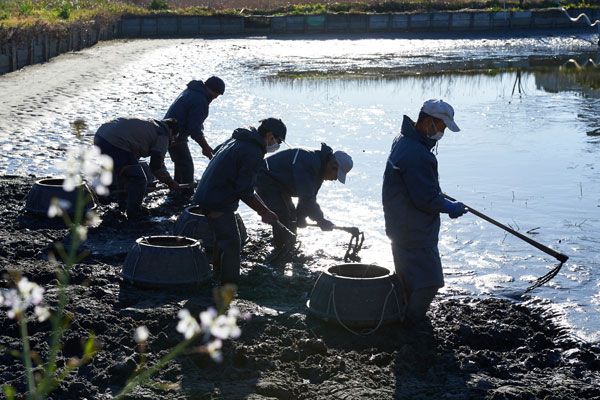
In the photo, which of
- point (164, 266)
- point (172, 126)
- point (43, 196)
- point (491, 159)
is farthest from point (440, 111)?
point (491, 159)

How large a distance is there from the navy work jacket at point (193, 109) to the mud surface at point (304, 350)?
10.2 ft

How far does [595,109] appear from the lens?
21016mm

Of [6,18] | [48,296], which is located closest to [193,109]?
[48,296]

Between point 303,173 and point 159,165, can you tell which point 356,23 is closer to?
point 159,165

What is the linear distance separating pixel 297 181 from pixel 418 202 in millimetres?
2143

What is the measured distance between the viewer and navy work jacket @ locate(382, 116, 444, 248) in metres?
6.82

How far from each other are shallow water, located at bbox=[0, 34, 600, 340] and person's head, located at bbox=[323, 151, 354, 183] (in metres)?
1.08

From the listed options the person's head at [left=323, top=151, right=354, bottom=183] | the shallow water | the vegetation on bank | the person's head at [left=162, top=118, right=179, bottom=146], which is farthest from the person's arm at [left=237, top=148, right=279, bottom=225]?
the vegetation on bank

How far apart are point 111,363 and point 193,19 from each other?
143 ft

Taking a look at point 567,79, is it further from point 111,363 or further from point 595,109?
point 111,363

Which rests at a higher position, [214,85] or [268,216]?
[214,85]

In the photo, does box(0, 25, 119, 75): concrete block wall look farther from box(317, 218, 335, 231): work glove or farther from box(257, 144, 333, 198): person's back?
box(317, 218, 335, 231): work glove

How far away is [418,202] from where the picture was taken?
682 cm

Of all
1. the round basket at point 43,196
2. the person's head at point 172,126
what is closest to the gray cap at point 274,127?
the person's head at point 172,126
